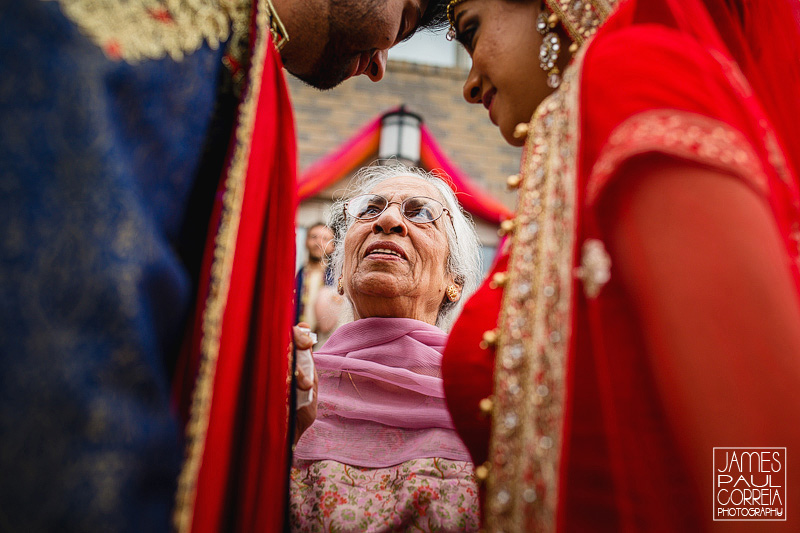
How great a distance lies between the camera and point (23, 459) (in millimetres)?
666

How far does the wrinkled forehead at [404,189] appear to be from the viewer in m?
2.73

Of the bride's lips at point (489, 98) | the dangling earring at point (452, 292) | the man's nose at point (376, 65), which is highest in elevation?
the man's nose at point (376, 65)

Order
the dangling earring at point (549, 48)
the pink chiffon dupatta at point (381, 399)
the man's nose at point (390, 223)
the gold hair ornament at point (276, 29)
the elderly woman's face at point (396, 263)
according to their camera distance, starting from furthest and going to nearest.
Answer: the man's nose at point (390, 223), the elderly woman's face at point (396, 263), the pink chiffon dupatta at point (381, 399), the dangling earring at point (549, 48), the gold hair ornament at point (276, 29)

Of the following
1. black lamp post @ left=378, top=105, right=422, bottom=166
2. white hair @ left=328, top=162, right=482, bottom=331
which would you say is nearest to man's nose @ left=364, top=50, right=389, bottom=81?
white hair @ left=328, top=162, right=482, bottom=331

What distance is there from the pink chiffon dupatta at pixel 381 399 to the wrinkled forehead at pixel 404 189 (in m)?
0.66

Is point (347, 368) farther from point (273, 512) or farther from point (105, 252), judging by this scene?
point (105, 252)

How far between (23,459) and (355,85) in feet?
24.7

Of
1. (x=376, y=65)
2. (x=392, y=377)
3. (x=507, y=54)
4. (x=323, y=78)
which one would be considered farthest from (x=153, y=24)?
(x=392, y=377)

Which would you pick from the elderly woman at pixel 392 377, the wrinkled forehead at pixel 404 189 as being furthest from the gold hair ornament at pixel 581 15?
the wrinkled forehead at pixel 404 189

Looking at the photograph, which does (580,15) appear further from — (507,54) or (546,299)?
(546,299)

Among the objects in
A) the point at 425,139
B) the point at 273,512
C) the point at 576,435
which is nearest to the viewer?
the point at 576,435

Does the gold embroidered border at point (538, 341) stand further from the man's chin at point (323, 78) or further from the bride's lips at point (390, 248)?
the bride's lips at point (390, 248)

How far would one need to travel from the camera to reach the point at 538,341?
855 mm

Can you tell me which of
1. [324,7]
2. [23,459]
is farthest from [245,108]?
[23,459]
